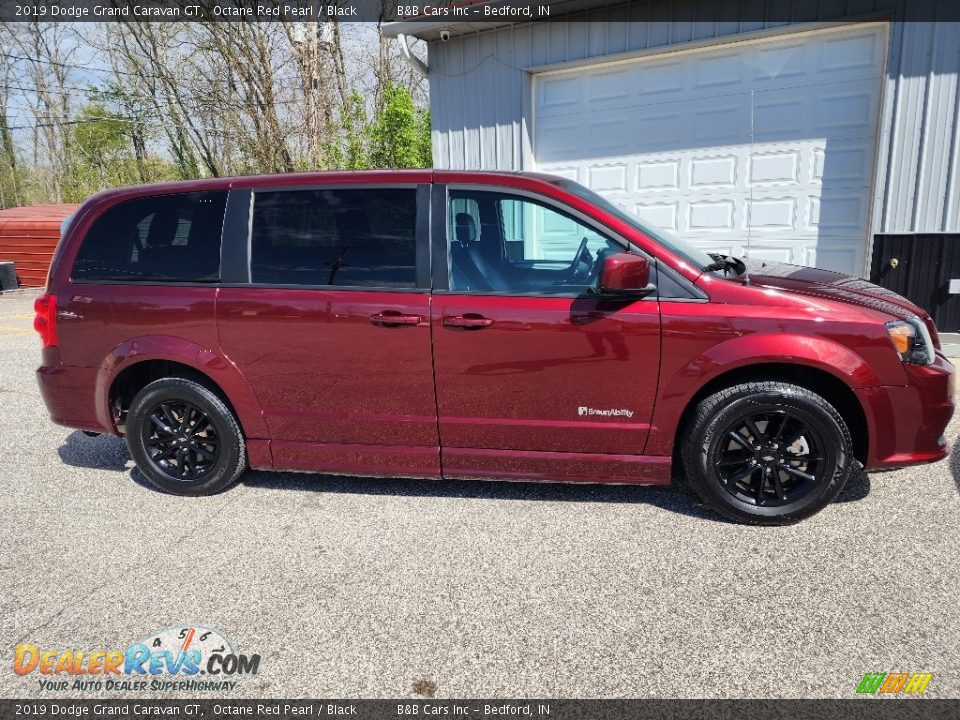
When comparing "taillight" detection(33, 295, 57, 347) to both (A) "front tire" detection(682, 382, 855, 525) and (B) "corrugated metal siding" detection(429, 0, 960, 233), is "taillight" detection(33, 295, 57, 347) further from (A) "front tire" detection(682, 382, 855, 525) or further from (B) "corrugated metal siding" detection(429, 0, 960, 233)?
(B) "corrugated metal siding" detection(429, 0, 960, 233)

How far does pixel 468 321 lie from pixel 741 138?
18.7 ft

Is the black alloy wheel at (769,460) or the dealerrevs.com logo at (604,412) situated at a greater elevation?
the dealerrevs.com logo at (604,412)

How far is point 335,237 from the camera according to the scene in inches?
133

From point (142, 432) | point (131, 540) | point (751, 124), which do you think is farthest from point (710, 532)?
point (751, 124)

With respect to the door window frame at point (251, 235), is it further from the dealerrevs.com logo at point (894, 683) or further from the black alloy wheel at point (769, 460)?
the dealerrevs.com logo at point (894, 683)

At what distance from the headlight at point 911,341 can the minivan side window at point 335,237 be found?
236cm

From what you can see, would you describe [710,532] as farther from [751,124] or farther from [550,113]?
[550,113]

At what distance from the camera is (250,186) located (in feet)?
11.6

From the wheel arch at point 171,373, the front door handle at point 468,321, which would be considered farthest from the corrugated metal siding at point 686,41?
the wheel arch at point 171,373

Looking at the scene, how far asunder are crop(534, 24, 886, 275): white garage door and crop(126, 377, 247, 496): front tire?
6097 mm

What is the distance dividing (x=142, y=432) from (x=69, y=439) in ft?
5.21

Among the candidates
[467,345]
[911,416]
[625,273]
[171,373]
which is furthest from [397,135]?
[911,416]

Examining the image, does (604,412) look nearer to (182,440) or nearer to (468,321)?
(468,321)

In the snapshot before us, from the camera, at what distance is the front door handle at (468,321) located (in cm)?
316
